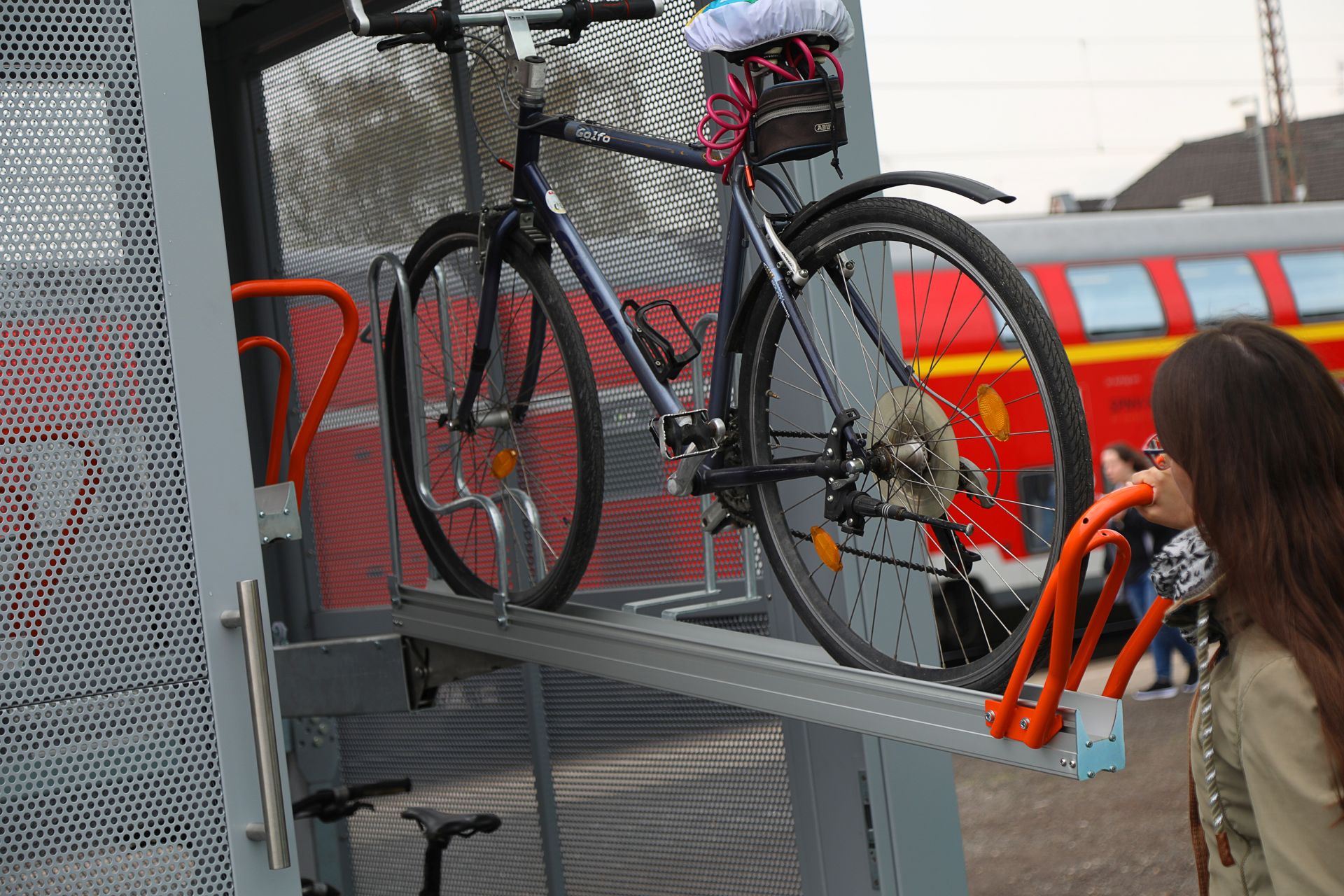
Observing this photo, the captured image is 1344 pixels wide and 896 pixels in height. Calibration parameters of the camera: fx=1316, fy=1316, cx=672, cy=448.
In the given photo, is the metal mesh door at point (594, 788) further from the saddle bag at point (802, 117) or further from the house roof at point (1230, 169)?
the house roof at point (1230, 169)

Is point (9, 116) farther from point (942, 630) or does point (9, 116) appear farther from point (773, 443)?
point (942, 630)

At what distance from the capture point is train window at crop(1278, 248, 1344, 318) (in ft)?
34.4

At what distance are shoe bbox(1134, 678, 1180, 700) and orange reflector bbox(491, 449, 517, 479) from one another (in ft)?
23.8

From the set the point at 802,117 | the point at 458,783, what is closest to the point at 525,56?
the point at 802,117

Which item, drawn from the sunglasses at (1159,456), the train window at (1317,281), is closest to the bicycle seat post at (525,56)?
the sunglasses at (1159,456)

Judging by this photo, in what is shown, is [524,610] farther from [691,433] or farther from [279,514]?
[279,514]

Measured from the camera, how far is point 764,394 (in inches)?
91.3

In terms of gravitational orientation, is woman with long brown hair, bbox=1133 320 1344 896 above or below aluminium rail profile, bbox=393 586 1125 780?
above

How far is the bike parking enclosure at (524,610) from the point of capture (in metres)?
1.69

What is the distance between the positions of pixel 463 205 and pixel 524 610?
124 cm

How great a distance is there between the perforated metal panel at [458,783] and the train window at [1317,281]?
889cm

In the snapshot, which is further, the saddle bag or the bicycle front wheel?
the saddle bag

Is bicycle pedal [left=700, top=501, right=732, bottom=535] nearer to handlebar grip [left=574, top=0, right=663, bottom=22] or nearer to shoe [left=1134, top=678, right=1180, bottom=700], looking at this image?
handlebar grip [left=574, top=0, right=663, bottom=22]

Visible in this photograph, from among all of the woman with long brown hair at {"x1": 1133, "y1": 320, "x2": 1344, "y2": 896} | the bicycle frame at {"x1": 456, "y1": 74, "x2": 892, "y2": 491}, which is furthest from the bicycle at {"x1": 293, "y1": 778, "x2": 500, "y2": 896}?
the woman with long brown hair at {"x1": 1133, "y1": 320, "x2": 1344, "y2": 896}
